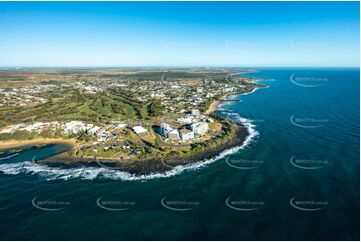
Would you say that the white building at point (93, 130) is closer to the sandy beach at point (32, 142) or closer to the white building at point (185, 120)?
the sandy beach at point (32, 142)

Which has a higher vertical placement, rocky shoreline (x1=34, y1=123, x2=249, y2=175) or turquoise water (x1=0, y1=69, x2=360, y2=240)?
rocky shoreline (x1=34, y1=123, x2=249, y2=175)

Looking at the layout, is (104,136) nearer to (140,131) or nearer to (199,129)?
(140,131)

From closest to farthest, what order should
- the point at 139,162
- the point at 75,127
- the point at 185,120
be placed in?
the point at 139,162
the point at 75,127
the point at 185,120

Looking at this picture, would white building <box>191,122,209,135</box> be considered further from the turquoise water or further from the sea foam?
the turquoise water

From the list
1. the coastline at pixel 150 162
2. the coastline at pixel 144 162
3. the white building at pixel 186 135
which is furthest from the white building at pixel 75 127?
the white building at pixel 186 135

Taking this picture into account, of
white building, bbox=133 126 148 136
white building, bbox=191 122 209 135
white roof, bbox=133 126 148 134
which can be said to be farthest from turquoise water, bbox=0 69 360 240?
white roof, bbox=133 126 148 134

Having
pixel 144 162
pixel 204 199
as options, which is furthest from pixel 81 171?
pixel 204 199

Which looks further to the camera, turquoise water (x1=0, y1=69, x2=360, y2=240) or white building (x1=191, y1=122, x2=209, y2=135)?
white building (x1=191, y1=122, x2=209, y2=135)

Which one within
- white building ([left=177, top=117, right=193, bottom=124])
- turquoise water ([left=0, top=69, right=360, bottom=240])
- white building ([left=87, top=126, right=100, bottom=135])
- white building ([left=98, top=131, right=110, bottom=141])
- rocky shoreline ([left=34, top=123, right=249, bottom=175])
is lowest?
turquoise water ([left=0, top=69, right=360, bottom=240])

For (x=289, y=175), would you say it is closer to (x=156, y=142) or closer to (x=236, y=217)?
(x=236, y=217)
